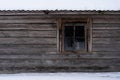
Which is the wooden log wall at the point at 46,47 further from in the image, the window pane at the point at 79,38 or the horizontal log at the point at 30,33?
the window pane at the point at 79,38

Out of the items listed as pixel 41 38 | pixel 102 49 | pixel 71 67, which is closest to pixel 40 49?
pixel 41 38

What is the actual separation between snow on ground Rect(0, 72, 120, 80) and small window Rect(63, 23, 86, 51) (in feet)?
3.58

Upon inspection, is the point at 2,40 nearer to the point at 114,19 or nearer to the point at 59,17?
the point at 59,17

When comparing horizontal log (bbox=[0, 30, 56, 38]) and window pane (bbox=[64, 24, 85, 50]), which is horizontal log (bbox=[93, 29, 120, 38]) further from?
horizontal log (bbox=[0, 30, 56, 38])

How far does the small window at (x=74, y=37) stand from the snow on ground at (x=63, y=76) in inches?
43.0

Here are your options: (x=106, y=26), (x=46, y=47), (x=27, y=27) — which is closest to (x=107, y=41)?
(x=106, y=26)

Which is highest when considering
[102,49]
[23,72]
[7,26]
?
[7,26]

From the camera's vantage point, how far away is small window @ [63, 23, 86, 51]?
13.8 metres

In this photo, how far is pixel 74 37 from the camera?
13.9 metres

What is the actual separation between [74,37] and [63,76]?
169 centimetres

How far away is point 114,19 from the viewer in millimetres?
13734

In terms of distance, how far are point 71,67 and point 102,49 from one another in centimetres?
144

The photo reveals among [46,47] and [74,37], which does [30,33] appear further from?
[74,37]

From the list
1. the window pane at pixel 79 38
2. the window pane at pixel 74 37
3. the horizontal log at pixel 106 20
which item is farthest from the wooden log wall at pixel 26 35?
the horizontal log at pixel 106 20
